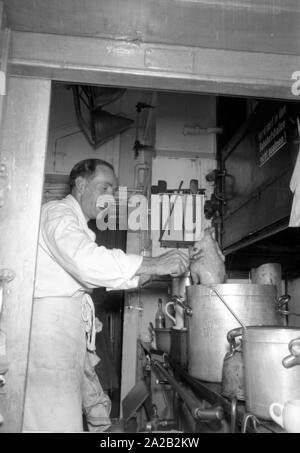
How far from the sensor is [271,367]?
2.94 feet

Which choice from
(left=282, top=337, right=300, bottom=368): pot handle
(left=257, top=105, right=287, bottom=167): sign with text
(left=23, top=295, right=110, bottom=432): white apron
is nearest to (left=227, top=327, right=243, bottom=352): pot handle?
(left=282, top=337, right=300, bottom=368): pot handle

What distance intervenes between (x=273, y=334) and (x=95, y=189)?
43.7 inches

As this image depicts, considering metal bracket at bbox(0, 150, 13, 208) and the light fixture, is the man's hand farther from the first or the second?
the light fixture

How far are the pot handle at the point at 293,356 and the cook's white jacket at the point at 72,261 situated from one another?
56 cm

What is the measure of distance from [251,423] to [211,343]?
0.40 meters

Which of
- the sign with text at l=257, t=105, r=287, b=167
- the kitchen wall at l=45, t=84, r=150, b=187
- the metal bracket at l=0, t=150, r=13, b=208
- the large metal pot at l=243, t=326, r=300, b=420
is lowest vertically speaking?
the large metal pot at l=243, t=326, r=300, b=420

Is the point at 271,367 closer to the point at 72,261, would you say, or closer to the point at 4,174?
the point at 72,261

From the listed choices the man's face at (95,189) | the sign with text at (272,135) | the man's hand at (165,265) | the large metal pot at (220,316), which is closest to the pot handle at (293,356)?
the large metal pot at (220,316)

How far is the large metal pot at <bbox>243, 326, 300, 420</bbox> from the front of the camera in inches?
34.3

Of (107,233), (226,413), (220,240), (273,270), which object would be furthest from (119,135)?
(226,413)

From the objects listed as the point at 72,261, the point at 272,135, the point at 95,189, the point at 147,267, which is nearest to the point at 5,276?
the point at 72,261

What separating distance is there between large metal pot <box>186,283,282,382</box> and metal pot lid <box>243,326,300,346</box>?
319 millimetres

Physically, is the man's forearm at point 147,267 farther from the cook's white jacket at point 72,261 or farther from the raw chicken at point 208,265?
the raw chicken at point 208,265

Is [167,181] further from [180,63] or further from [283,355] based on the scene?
[283,355]
